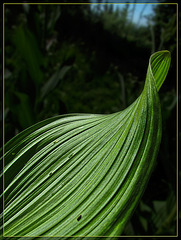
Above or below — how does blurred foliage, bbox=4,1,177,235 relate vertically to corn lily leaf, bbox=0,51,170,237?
above

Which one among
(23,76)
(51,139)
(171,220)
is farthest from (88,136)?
(171,220)

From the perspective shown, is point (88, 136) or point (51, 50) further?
point (51, 50)

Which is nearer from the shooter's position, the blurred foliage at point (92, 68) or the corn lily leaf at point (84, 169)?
the corn lily leaf at point (84, 169)

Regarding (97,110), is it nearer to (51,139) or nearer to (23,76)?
(23,76)

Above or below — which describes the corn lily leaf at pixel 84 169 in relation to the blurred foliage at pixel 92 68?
below

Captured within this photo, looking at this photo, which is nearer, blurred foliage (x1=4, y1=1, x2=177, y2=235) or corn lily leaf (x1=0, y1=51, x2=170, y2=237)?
corn lily leaf (x1=0, y1=51, x2=170, y2=237)

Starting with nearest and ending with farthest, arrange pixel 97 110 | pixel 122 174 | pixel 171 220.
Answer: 1. pixel 122 174
2. pixel 171 220
3. pixel 97 110
